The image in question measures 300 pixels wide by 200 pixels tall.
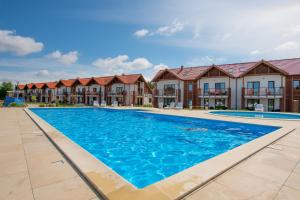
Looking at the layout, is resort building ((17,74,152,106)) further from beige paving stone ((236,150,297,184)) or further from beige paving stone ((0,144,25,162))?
beige paving stone ((236,150,297,184))

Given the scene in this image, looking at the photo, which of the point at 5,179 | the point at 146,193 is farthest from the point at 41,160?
the point at 146,193

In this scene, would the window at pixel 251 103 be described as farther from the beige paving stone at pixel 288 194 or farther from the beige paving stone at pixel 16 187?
the beige paving stone at pixel 16 187

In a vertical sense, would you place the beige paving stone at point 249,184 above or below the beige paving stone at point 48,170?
below

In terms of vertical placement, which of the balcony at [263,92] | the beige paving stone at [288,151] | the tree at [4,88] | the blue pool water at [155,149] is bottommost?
the blue pool water at [155,149]

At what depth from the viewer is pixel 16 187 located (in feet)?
9.46

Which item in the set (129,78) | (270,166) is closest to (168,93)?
(129,78)

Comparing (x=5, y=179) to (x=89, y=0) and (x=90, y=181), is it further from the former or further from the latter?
(x=89, y=0)

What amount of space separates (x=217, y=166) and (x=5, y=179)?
4224 mm

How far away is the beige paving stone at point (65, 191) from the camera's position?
2.61 m

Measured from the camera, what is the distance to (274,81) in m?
23.9

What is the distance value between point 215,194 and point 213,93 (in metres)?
26.7

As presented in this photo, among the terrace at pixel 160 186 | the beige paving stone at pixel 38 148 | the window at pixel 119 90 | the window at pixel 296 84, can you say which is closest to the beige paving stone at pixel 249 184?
the terrace at pixel 160 186

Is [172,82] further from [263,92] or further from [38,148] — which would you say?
[38,148]

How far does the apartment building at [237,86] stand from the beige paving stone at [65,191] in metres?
27.0
